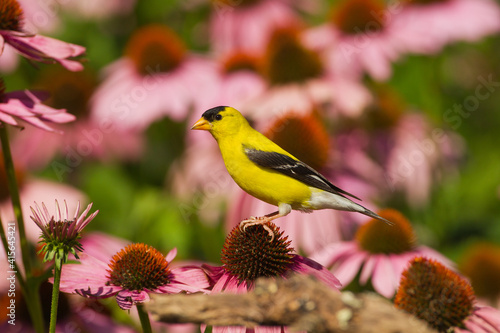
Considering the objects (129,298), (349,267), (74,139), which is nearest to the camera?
(129,298)

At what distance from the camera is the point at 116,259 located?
1605 mm

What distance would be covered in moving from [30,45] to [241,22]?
2.95m

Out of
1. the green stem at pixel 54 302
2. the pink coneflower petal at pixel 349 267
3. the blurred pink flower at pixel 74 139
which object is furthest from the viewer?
the blurred pink flower at pixel 74 139

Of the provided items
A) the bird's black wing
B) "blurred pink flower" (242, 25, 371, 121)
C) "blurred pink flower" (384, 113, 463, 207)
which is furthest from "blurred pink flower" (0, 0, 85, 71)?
"blurred pink flower" (384, 113, 463, 207)

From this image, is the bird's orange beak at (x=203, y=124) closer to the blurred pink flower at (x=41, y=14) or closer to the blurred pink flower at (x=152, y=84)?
the blurred pink flower at (x=152, y=84)

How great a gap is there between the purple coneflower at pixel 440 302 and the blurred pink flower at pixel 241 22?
9.91 ft

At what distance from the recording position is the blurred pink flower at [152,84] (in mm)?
3631

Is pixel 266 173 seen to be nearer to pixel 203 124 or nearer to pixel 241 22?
pixel 203 124

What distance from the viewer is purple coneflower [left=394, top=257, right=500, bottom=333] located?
1.61 meters

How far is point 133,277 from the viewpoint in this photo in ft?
5.06

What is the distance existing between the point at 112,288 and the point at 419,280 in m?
0.75

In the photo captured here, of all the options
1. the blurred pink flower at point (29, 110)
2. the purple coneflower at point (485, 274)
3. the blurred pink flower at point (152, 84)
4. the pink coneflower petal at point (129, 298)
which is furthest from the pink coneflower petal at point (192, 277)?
the blurred pink flower at point (152, 84)

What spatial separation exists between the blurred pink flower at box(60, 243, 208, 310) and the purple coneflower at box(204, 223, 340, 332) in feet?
0.23

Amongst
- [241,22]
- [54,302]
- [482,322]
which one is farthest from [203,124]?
[241,22]
